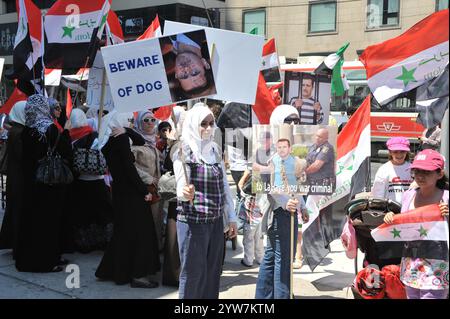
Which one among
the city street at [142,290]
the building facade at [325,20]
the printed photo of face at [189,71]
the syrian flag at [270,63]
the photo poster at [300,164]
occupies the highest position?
the building facade at [325,20]

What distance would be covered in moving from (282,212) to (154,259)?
175 cm

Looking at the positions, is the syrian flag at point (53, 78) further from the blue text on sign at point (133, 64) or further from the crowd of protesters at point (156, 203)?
the blue text on sign at point (133, 64)

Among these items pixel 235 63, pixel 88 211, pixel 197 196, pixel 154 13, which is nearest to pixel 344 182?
pixel 235 63

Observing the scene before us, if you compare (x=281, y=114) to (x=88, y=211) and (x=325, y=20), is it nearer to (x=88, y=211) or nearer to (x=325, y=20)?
(x=88, y=211)

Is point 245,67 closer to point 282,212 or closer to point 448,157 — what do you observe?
point 282,212

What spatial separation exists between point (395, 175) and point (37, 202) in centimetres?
373

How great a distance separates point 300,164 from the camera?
13.6ft

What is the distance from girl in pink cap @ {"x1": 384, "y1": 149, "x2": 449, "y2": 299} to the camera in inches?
136

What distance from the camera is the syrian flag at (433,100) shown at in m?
3.80

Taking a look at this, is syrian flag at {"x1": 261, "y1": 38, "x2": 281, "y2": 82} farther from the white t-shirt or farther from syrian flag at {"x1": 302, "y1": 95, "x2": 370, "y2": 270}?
the white t-shirt

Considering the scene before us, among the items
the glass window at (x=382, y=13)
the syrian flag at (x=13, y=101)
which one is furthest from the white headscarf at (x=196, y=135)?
the glass window at (x=382, y=13)

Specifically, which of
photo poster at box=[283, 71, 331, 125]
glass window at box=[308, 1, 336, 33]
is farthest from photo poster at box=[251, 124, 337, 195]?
glass window at box=[308, 1, 336, 33]

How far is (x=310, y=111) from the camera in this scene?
19.7ft

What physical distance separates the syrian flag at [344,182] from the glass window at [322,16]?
81.2 feet
